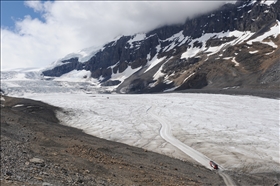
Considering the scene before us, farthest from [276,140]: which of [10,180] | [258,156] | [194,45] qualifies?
[194,45]

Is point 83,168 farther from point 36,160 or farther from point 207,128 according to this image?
point 207,128

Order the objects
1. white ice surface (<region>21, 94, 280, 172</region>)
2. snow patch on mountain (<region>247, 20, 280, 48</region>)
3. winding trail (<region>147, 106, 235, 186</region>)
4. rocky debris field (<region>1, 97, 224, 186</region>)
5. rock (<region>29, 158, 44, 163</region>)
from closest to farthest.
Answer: rocky debris field (<region>1, 97, 224, 186</region>) → rock (<region>29, 158, 44, 163</region>) → winding trail (<region>147, 106, 235, 186</region>) → white ice surface (<region>21, 94, 280, 172</region>) → snow patch on mountain (<region>247, 20, 280, 48</region>)

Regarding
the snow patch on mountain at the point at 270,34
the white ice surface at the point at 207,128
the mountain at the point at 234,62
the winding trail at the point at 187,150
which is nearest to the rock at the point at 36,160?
the winding trail at the point at 187,150

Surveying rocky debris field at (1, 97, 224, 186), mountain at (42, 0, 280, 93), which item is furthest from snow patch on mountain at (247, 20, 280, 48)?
rocky debris field at (1, 97, 224, 186)

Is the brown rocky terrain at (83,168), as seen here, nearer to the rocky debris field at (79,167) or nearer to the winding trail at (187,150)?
the rocky debris field at (79,167)

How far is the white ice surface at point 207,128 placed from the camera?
24147 millimetres

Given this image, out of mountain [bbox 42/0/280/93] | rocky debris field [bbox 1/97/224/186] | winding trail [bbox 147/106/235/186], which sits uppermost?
mountain [bbox 42/0/280/93]

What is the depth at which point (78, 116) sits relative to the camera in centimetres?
4278

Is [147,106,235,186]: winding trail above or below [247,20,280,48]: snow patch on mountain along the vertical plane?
below

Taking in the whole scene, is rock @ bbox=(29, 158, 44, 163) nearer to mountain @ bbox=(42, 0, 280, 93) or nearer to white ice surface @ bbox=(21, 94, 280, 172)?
white ice surface @ bbox=(21, 94, 280, 172)

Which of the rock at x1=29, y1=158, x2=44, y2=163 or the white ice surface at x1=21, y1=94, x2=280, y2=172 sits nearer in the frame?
the rock at x1=29, y1=158, x2=44, y2=163

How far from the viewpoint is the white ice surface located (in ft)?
79.2

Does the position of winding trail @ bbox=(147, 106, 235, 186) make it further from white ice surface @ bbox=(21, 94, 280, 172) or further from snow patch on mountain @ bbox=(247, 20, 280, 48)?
snow patch on mountain @ bbox=(247, 20, 280, 48)

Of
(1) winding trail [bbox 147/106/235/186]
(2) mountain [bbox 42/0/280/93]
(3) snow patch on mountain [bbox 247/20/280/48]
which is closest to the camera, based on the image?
(1) winding trail [bbox 147/106/235/186]
